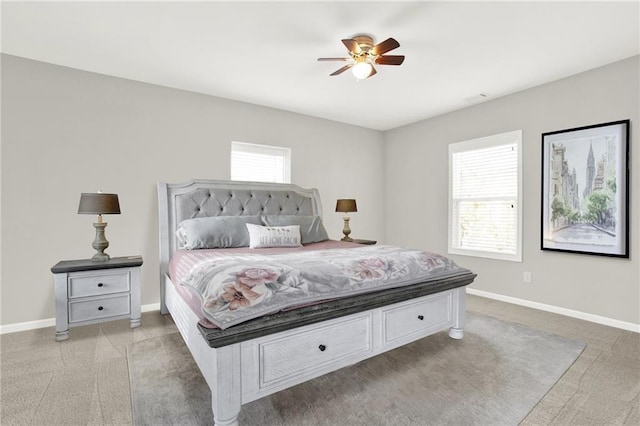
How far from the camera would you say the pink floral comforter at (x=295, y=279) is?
1571 mm

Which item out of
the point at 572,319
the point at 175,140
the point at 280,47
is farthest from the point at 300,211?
the point at 572,319

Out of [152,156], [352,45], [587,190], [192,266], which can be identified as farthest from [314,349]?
[587,190]

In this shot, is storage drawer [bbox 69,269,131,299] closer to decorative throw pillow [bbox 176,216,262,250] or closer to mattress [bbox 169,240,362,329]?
mattress [bbox 169,240,362,329]

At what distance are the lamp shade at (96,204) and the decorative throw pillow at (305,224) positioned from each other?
1500mm

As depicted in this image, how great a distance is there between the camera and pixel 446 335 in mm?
2777

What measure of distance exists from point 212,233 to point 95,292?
1.12 metres

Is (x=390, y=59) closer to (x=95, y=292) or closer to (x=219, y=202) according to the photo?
(x=219, y=202)

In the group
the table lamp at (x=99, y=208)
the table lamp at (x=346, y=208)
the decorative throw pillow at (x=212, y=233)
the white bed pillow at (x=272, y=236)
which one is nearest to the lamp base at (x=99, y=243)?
the table lamp at (x=99, y=208)

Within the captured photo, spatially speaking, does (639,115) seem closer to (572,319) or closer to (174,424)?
(572,319)

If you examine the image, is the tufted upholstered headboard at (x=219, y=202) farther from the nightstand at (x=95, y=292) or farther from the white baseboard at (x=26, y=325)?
the white baseboard at (x=26, y=325)

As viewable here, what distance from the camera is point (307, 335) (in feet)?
5.93

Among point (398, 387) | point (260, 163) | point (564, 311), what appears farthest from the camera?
point (260, 163)

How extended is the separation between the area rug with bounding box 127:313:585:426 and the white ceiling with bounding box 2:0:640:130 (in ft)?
8.43

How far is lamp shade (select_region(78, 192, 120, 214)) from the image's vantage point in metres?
2.78
